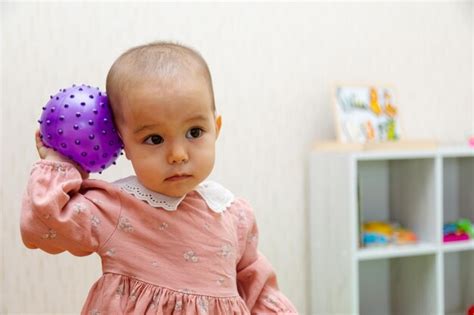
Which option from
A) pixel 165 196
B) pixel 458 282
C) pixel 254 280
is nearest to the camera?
pixel 165 196

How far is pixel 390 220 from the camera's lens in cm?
263

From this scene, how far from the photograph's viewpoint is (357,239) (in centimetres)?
222

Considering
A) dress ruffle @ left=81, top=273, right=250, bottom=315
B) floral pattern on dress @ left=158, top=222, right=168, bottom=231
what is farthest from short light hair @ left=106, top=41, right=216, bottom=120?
dress ruffle @ left=81, top=273, right=250, bottom=315

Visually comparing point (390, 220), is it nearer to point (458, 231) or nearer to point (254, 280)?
point (458, 231)

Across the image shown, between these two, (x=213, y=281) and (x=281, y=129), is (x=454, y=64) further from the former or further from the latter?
(x=213, y=281)

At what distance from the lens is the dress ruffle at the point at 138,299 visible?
3.70 feet

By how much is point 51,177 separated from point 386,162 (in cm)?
184

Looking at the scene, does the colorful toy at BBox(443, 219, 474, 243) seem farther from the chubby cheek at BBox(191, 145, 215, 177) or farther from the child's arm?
the child's arm

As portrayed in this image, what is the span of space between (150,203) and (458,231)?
175 cm

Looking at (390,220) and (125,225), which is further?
(390,220)

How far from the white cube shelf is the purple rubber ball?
1230mm

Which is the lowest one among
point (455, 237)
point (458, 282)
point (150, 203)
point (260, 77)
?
point (458, 282)

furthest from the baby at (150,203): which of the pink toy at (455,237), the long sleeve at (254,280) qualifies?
the pink toy at (455,237)

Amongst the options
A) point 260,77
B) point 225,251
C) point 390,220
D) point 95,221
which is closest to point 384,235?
point 390,220
